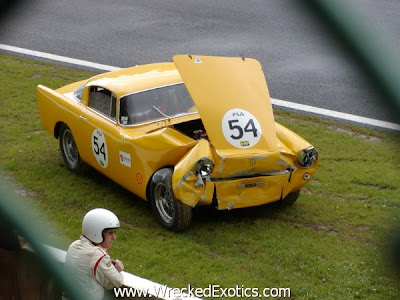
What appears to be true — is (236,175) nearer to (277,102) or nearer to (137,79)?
(137,79)

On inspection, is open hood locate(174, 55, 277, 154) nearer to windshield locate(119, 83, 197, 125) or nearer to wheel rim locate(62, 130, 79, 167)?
windshield locate(119, 83, 197, 125)

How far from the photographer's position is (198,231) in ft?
21.2

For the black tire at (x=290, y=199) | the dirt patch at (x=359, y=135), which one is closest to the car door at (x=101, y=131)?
the black tire at (x=290, y=199)

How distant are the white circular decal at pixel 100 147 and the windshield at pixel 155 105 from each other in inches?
11.1

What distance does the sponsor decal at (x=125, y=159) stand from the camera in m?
6.56

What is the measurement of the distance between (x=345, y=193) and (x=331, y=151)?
47.2 inches

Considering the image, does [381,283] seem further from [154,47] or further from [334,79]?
[154,47]

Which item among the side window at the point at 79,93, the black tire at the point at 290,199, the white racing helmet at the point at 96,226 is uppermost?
the white racing helmet at the point at 96,226

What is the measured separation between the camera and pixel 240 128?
6.10 meters

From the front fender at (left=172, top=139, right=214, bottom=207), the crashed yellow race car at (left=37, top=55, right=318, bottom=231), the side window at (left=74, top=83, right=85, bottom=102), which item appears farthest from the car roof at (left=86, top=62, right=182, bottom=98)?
the front fender at (left=172, top=139, right=214, bottom=207)

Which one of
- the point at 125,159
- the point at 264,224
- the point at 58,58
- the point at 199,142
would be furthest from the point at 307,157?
the point at 58,58

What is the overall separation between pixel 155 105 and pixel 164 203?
0.94 meters

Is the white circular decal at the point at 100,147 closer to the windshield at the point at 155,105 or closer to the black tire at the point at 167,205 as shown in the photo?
the windshield at the point at 155,105

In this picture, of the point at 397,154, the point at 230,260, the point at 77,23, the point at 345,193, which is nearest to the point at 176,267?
the point at 230,260
